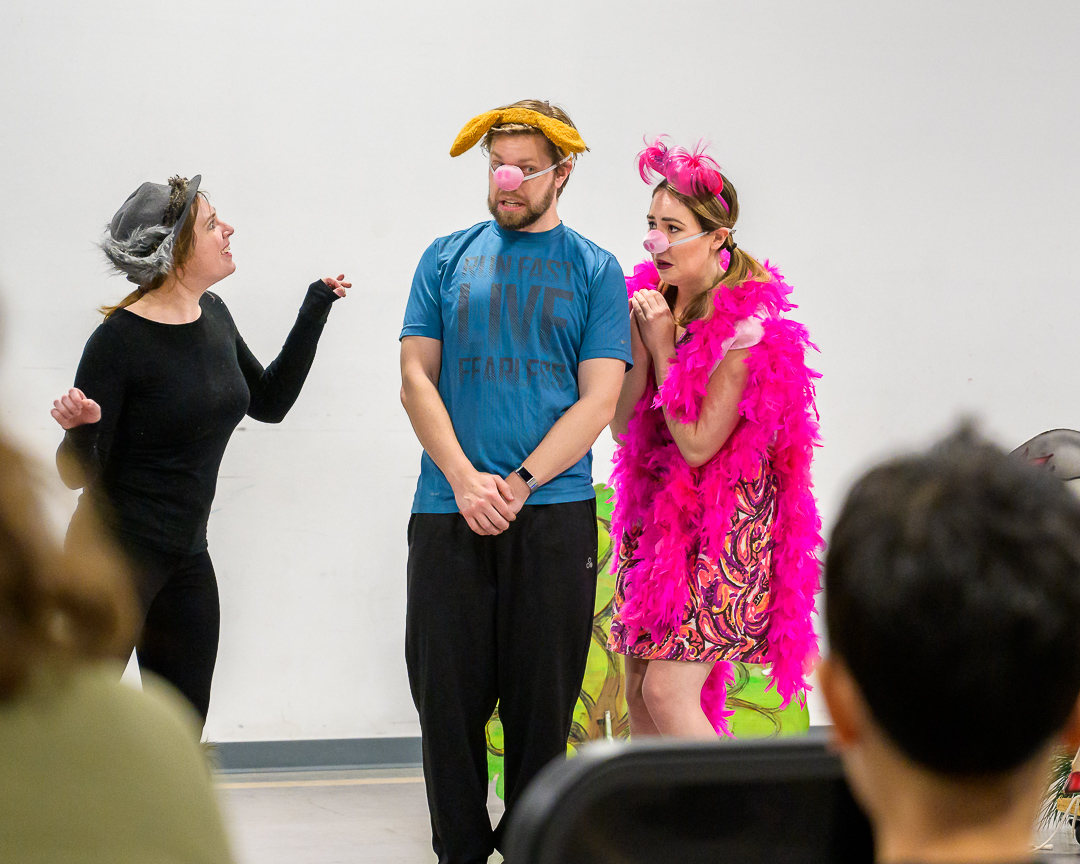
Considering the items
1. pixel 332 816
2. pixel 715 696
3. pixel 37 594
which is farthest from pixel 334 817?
pixel 37 594

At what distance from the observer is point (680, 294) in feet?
8.45

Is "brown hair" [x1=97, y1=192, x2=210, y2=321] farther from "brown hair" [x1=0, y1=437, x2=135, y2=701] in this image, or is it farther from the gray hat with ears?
"brown hair" [x1=0, y1=437, x2=135, y2=701]

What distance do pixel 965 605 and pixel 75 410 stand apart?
2.05m

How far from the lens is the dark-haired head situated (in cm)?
53

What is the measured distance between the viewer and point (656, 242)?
245cm

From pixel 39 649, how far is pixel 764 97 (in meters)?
3.72

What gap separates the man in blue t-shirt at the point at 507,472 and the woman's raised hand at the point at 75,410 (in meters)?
0.62

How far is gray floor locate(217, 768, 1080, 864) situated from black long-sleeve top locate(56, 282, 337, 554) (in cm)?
79

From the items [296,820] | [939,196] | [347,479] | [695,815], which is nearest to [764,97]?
[939,196]

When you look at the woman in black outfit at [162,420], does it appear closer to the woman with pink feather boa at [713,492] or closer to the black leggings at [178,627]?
the black leggings at [178,627]

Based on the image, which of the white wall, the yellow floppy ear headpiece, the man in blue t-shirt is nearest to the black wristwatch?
the man in blue t-shirt

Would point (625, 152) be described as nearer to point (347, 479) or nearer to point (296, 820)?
point (347, 479)

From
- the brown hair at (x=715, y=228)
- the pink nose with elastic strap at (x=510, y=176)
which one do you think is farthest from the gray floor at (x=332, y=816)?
the pink nose with elastic strap at (x=510, y=176)

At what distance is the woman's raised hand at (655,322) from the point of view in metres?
2.50
